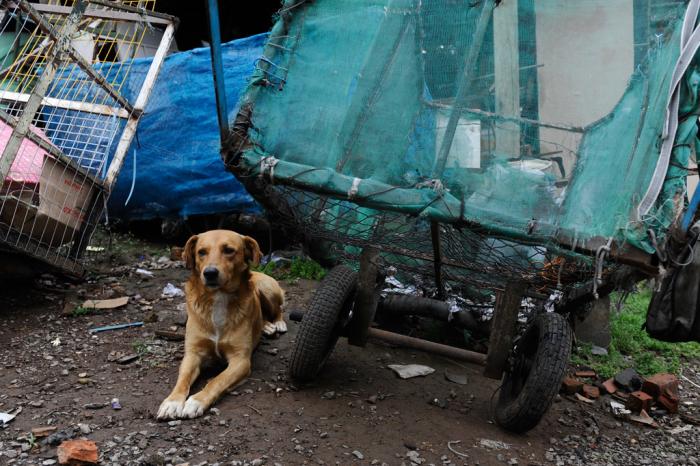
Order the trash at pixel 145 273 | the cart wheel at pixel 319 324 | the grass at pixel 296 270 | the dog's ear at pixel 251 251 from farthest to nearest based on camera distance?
the grass at pixel 296 270 < the trash at pixel 145 273 < the dog's ear at pixel 251 251 < the cart wheel at pixel 319 324

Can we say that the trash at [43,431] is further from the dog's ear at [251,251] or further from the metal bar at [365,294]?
the metal bar at [365,294]

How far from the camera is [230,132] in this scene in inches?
129

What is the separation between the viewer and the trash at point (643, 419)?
159 inches

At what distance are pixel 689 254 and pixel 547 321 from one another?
2.91ft

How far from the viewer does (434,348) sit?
3627mm

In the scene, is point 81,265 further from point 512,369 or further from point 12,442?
point 512,369

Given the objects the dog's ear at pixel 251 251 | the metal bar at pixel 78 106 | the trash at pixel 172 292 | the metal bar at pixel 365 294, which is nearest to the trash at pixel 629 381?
the metal bar at pixel 365 294

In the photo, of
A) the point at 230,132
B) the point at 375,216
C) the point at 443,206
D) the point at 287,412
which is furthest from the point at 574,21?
the point at 287,412

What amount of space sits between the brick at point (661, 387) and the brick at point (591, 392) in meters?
0.35

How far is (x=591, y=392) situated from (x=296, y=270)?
9.93ft

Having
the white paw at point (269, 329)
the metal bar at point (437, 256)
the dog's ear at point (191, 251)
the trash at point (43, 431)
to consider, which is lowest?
the trash at point (43, 431)

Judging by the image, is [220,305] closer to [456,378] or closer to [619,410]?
[456,378]

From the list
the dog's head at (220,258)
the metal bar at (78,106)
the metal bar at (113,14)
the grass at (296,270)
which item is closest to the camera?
the dog's head at (220,258)

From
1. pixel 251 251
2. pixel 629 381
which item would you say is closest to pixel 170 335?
pixel 251 251
